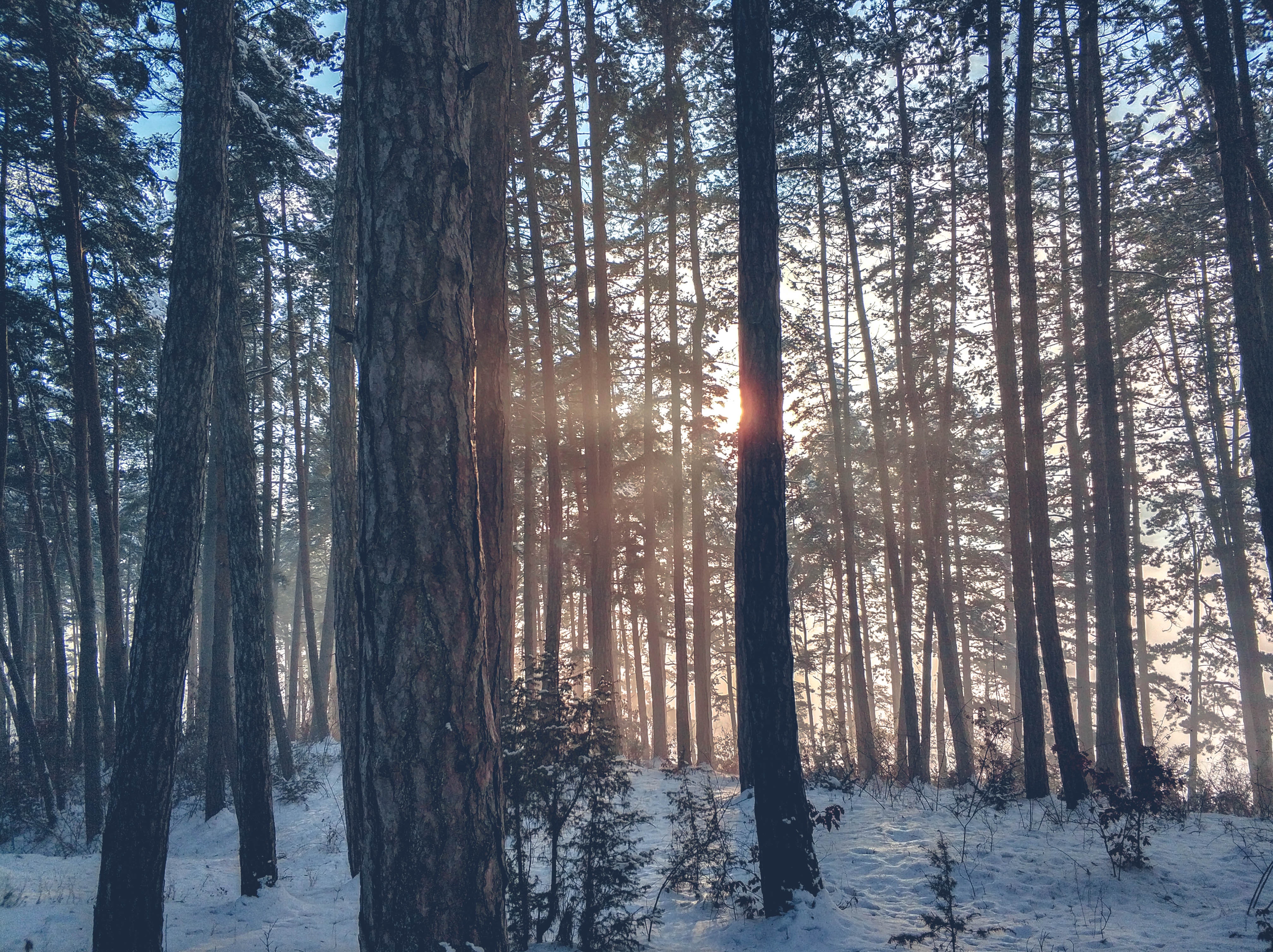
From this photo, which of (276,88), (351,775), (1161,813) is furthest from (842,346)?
(351,775)

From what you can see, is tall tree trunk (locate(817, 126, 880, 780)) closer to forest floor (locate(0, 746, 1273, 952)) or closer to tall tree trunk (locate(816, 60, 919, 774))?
tall tree trunk (locate(816, 60, 919, 774))

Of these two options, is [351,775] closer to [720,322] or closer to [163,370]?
[163,370]

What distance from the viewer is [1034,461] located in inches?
360

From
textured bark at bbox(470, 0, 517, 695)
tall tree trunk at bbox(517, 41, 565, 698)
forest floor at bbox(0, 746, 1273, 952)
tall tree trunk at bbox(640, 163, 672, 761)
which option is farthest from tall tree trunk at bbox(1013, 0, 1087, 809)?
tall tree trunk at bbox(640, 163, 672, 761)

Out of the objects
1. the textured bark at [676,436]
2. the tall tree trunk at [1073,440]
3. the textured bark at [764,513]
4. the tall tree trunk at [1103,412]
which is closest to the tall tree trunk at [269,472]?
the textured bark at [676,436]

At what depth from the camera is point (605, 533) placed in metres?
12.6

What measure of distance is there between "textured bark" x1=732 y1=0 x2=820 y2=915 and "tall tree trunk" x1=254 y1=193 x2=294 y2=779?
11723mm

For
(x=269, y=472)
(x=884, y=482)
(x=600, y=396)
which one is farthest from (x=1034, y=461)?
(x=269, y=472)

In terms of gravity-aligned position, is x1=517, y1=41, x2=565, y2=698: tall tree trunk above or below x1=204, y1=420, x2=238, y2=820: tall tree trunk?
above

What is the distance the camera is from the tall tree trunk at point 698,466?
1517cm

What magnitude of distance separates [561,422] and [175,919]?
51.5 ft

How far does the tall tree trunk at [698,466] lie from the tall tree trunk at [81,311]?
11.3 meters

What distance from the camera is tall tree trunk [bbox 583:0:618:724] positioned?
12.2 meters

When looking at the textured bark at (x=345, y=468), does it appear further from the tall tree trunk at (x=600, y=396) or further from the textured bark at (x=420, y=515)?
the tall tree trunk at (x=600, y=396)
